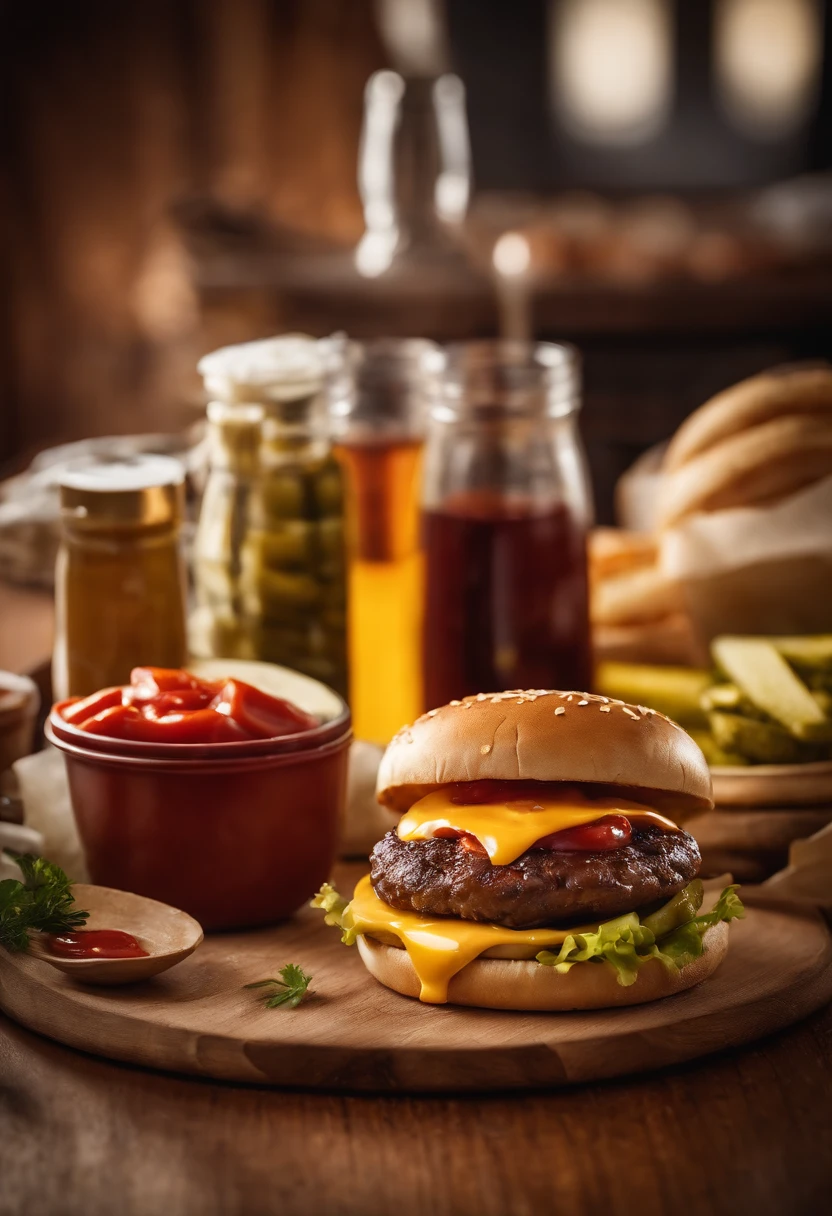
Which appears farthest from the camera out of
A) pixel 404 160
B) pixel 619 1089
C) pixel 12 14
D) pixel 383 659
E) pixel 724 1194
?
pixel 12 14

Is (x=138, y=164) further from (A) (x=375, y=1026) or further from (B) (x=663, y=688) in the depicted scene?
(A) (x=375, y=1026)

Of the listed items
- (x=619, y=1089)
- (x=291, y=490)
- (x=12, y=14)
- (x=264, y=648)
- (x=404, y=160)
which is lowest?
(x=619, y=1089)

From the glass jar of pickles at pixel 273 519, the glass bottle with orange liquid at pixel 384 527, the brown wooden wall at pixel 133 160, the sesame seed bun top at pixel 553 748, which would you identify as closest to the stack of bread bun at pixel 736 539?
the glass bottle with orange liquid at pixel 384 527

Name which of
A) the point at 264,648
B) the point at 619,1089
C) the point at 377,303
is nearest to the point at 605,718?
the point at 619,1089

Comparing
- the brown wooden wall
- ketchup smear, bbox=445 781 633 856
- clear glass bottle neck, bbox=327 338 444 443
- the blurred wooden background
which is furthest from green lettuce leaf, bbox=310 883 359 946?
the brown wooden wall

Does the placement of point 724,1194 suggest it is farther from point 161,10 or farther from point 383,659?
point 161,10

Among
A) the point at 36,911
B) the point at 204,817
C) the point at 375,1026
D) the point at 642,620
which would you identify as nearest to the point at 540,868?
the point at 375,1026
